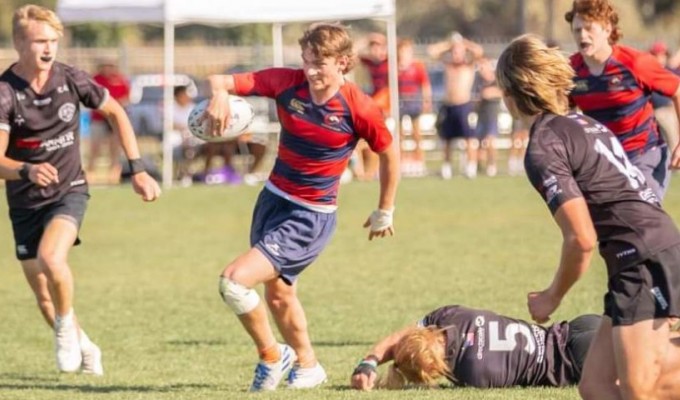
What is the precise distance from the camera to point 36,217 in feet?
26.7

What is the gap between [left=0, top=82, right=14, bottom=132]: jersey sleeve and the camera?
25.8ft

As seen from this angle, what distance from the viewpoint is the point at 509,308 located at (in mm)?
9914

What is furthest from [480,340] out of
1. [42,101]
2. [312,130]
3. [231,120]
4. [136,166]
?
[42,101]

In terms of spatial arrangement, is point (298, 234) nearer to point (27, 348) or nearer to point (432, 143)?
point (27, 348)

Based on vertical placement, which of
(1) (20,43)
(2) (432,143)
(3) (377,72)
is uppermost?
(1) (20,43)

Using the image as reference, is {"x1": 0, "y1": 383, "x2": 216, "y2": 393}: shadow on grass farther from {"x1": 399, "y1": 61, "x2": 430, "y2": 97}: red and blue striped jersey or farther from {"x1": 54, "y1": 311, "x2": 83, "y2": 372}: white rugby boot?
{"x1": 399, "y1": 61, "x2": 430, "y2": 97}: red and blue striped jersey

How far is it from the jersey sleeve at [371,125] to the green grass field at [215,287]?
125 cm

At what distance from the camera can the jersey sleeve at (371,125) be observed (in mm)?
7199

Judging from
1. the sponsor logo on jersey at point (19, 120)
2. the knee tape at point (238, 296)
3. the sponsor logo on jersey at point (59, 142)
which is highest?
the sponsor logo on jersey at point (19, 120)

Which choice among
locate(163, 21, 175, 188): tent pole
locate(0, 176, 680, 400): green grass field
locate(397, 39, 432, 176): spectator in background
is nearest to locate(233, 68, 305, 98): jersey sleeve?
locate(0, 176, 680, 400): green grass field

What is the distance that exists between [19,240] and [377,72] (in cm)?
1421

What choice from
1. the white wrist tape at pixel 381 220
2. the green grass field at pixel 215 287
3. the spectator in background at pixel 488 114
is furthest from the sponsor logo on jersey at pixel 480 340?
the spectator in background at pixel 488 114

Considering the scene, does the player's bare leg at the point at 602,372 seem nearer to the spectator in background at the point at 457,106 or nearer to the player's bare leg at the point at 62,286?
the player's bare leg at the point at 62,286

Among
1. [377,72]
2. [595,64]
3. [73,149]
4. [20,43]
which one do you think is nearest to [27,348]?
[73,149]
